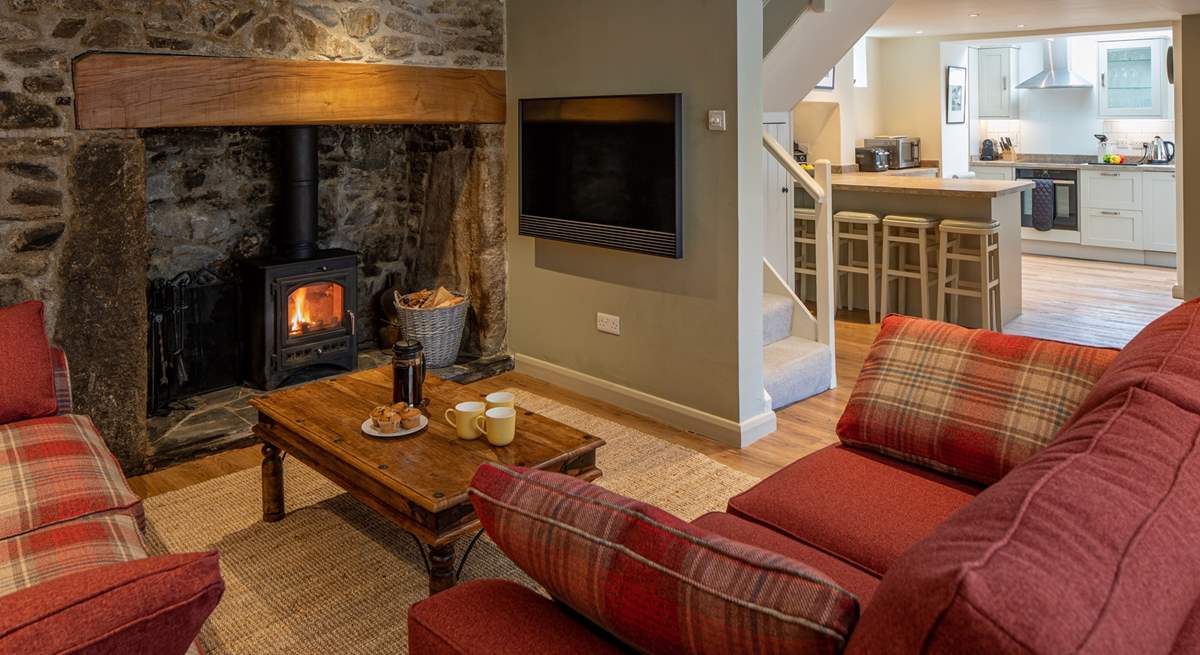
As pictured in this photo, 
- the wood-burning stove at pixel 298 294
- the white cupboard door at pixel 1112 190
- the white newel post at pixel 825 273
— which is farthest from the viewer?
the white cupboard door at pixel 1112 190

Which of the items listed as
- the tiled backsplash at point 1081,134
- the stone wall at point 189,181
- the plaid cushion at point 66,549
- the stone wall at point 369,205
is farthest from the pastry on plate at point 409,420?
the tiled backsplash at point 1081,134

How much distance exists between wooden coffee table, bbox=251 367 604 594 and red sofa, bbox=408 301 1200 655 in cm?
84

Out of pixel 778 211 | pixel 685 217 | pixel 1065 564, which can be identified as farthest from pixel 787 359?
pixel 1065 564

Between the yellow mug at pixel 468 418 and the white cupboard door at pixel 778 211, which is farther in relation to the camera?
the white cupboard door at pixel 778 211

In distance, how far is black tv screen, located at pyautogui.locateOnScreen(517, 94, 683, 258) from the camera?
4062 millimetres

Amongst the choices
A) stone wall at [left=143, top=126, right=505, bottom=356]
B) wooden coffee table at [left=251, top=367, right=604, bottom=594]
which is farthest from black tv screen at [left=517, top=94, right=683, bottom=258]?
wooden coffee table at [left=251, top=367, right=604, bottom=594]

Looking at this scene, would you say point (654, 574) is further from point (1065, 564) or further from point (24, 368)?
point (24, 368)

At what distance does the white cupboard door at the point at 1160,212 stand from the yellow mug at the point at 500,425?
7.51 meters

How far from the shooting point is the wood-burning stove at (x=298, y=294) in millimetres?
4469

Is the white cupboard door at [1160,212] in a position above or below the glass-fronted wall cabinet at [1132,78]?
below

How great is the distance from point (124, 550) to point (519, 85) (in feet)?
11.0

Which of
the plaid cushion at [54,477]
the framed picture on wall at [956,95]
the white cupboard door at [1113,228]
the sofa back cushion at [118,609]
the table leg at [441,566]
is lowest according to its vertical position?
the table leg at [441,566]

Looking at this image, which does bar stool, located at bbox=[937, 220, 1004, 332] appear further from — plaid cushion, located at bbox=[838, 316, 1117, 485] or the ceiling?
plaid cushion, located at bbox=[838, 316, 1117, 485]

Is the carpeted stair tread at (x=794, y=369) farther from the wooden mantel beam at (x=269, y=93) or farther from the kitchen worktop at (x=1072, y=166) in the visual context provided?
the kitchen worktop at (x=1072, y=166)
